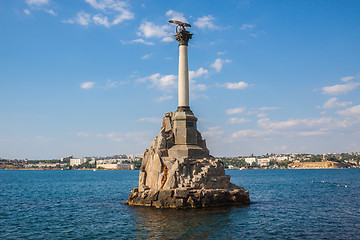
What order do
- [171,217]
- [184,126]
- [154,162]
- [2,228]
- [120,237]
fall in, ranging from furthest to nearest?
[184,126] < [154,162] < [171,217] < [2,228] < [120,237]

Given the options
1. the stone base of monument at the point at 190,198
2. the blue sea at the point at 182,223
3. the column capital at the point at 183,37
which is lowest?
the blue sea at the point at 182,223

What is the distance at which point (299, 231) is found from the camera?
20.6 metres

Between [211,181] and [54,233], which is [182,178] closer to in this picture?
[211,181]

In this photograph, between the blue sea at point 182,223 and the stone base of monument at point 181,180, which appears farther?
the stone base of monument at point 181,180

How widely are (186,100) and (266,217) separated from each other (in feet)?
46.3

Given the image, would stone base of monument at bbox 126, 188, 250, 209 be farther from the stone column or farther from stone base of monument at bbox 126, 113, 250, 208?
the stone column

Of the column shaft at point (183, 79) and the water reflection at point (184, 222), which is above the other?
the column shaft at point (183, 79)

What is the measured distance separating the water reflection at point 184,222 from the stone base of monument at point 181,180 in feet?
4.27

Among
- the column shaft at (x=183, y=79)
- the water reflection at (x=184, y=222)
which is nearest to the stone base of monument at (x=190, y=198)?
the water reflection at (x=184, y=222)

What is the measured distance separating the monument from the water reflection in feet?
4.70

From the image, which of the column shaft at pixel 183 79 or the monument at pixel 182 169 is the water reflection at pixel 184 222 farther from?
the column shaft at pixel 183 79

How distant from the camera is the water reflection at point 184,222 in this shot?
1939 centimetres

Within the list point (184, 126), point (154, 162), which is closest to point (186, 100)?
point (184, 126)

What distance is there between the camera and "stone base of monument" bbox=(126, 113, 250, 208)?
2825cm
